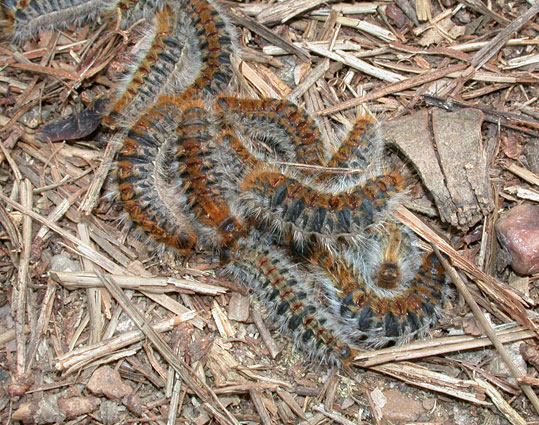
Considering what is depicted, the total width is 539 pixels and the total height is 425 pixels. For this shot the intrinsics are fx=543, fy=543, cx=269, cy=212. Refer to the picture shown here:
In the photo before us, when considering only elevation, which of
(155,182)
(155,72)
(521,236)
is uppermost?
(155,72)

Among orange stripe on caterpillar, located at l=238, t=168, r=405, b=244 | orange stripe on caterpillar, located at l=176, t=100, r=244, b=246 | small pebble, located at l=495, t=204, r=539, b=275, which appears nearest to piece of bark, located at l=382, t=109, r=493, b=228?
small pebble, located at l=495, t=204, r=539, b=275

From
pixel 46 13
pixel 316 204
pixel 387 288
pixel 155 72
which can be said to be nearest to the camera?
pixel 316 204

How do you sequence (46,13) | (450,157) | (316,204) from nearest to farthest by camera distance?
1. (316,204)
2. (450,157)
3. (46,13)

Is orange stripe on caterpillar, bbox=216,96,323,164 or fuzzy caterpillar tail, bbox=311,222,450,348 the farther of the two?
orange stripe on caterpillar, bbox=216,96,323,164

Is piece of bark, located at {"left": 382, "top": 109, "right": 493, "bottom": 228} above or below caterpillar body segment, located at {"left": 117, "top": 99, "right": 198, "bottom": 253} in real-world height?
above

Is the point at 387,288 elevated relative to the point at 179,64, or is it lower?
lower

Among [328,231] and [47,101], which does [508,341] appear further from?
[47,101]

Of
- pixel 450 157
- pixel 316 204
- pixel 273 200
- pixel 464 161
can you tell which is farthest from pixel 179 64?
pixel 464 161

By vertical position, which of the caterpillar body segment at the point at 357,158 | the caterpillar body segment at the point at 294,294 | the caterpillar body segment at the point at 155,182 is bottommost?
the caterpillar body segment at the point at 294,294

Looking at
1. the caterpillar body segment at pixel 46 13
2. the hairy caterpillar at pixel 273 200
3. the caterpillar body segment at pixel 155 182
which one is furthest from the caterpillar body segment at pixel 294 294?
the caterpillar body segment at pixel 46 13

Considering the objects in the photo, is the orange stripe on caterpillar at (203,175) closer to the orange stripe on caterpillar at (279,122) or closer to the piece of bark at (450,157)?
the orange stripe on caterpillar at (279,122)

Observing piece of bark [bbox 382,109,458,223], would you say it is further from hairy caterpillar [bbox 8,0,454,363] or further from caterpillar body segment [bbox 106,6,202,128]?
caterpillar body segment [bbox 106,6,202,128]

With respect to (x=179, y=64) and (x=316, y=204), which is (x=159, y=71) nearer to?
(x=179, y=64)

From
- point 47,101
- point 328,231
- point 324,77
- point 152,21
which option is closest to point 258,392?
point 328,231
